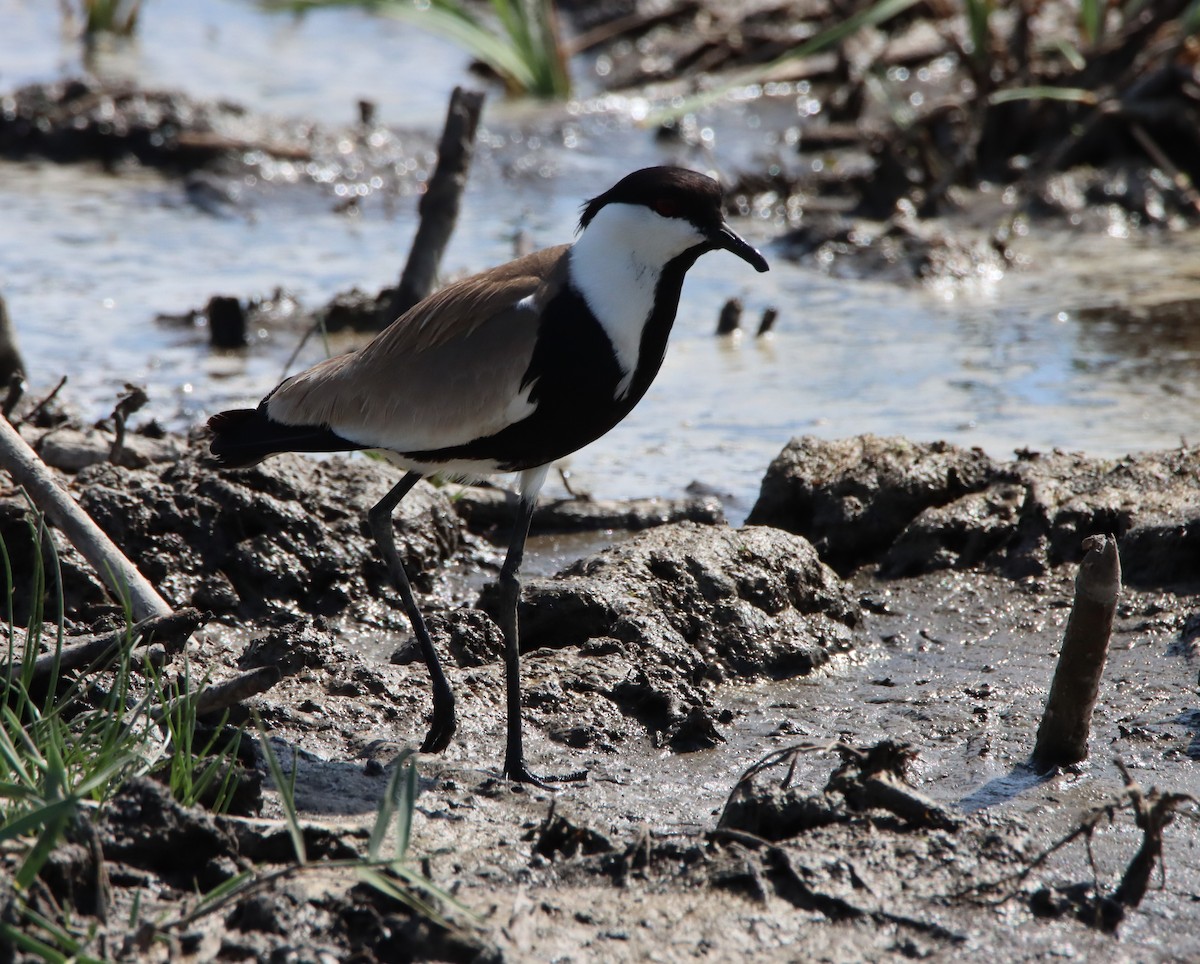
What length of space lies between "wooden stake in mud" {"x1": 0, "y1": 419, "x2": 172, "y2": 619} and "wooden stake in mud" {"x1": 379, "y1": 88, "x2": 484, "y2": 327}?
2928 mm

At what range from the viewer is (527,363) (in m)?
3.83

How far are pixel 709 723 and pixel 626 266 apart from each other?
119cm

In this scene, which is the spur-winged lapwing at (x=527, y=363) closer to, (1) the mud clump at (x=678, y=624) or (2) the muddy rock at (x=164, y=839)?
(1) the mud clump at (x=678, y=624)

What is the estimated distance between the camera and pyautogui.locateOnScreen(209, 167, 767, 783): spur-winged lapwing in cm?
382

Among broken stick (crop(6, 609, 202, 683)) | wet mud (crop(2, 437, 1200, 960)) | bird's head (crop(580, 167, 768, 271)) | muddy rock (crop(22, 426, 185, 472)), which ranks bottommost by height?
wet mud (crop(2, 437, 1200, 960))

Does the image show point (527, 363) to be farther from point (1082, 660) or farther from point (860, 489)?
point (860, 489)

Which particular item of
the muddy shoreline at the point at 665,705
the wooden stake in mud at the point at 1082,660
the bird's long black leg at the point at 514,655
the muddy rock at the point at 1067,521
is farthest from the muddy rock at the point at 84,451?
the wooden stake in mud at the point at 1082,660

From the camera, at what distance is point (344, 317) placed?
25.5 ft

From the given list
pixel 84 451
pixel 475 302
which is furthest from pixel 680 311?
pixel 475 302

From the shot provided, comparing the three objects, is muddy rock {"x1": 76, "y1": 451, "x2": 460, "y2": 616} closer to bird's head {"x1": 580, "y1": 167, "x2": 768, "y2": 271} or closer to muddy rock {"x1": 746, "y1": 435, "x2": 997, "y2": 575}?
muddy rock {"x1": 746, "y1": 435, "x2": 997, "y2": 575}

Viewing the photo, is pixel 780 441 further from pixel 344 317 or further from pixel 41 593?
pixel 41 593

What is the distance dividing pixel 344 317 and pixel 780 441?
2.52 meters

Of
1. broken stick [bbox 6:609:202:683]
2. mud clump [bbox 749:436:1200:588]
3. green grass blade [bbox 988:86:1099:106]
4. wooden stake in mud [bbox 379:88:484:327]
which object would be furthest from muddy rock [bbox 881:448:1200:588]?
green grass blade [bbox 988:86:1099:106]

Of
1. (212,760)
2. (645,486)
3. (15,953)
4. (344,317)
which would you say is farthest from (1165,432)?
(15,953)
